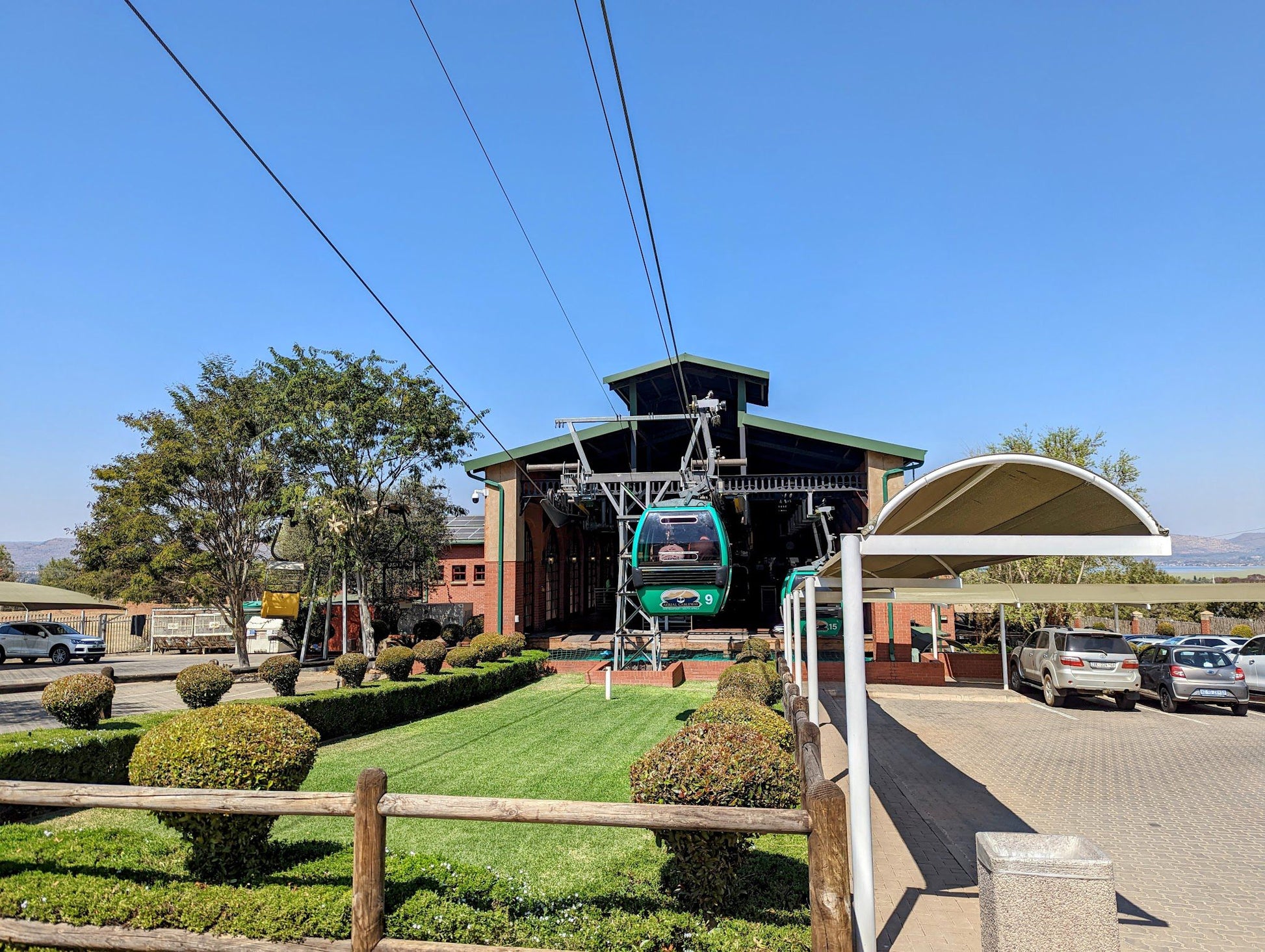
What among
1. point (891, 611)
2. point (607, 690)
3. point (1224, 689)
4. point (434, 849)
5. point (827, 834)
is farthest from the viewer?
point (891, 611)

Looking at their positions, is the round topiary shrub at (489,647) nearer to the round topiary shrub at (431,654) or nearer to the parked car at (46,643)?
the round topiary shrub at (431,654)

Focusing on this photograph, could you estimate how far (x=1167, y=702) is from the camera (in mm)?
17797

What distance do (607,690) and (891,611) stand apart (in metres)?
11.2

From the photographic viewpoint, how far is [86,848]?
5.87 metres

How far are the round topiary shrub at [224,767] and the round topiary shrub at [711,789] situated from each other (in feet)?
8.78

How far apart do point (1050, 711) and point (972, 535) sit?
15578mm

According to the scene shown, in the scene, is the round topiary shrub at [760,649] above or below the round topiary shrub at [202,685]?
below

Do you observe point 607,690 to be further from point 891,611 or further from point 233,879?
point 233,879

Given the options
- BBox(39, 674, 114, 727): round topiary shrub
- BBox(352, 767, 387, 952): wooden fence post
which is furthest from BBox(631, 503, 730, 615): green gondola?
BBox(352, 767, 387, 952): wooden fence post

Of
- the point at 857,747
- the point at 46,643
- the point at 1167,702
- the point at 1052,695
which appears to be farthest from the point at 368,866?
the point at 46,643

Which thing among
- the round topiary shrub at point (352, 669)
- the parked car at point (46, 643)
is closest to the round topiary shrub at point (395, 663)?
the round topiary shrub at point (352, 669)

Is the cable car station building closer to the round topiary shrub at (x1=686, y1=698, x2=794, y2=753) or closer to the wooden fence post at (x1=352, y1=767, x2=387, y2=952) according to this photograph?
the round topiary shrub at (x1=686, y1=698, x2=794, y2=753)

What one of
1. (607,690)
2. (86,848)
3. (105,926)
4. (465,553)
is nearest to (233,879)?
(105,926)

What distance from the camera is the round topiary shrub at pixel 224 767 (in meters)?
→ 5.46
